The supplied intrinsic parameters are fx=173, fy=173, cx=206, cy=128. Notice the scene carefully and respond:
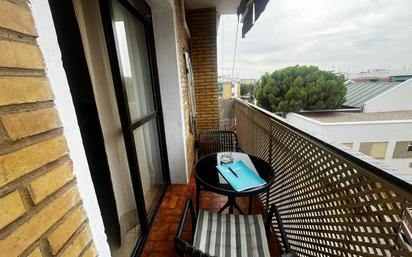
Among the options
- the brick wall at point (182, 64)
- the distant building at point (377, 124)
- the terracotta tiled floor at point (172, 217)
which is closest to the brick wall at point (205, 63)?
the brick wall at point (182, 64)

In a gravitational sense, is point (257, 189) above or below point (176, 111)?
below

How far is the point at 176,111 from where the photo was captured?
2.24m

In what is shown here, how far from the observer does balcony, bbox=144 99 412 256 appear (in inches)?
24.6

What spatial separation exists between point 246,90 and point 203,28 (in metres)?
15.6

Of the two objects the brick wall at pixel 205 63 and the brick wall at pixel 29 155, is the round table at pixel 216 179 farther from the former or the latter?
the brick wall at pixel 205 63

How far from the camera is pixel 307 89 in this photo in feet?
37.1

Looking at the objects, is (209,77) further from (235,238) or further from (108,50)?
(235,238)

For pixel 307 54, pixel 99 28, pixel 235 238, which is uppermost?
pixel 307 54

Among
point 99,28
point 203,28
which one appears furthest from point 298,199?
point 203,28

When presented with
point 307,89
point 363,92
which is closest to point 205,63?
point 307,89

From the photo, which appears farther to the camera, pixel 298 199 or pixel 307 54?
pixel 307 54

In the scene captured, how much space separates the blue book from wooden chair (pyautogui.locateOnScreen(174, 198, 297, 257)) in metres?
0.22

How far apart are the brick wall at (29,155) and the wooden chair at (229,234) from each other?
69 cm

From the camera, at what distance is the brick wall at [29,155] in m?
Answer: 0.37
